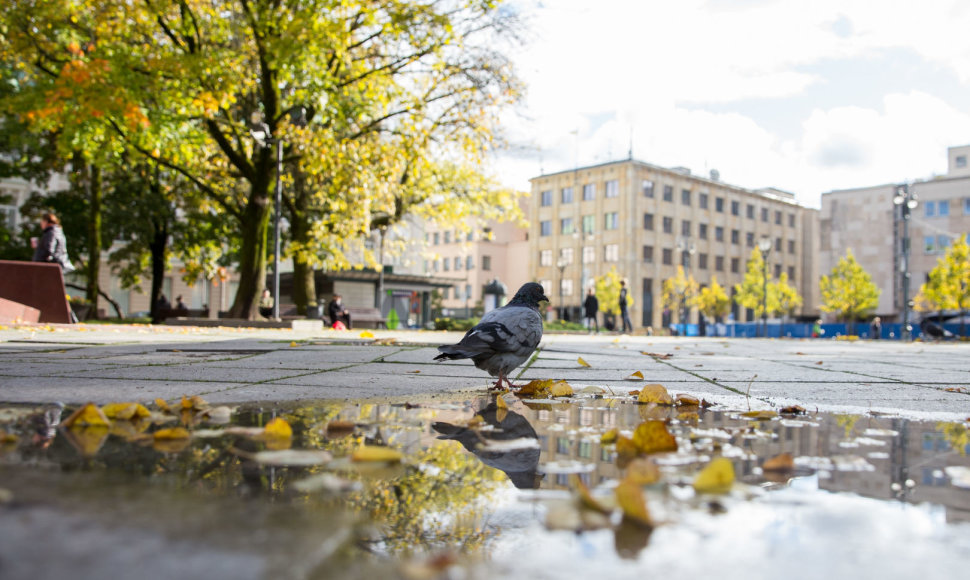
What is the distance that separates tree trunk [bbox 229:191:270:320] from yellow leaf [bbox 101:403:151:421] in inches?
552

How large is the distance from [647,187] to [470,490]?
64287 millimetres

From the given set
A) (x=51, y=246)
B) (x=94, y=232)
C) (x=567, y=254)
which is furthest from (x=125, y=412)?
(x=567, y=254)

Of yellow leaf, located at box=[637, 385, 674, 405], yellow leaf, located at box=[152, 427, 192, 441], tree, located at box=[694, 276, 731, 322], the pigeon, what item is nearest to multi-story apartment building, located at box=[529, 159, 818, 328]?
tree, located at box=[694, 276, 731, 322]

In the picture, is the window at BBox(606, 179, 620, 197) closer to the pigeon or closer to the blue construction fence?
the blue construction fence

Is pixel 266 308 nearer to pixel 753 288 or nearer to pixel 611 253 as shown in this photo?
pixel 611 253

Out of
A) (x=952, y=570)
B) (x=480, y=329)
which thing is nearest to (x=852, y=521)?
(x=952, y=570)

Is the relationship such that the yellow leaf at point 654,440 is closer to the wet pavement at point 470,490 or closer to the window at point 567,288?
the wet pavement at point 470,490

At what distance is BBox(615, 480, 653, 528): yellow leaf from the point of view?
1.08 metres

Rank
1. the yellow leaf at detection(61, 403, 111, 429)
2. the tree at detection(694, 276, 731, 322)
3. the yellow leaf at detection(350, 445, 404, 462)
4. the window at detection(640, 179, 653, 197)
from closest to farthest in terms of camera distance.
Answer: the yellow leaf at detection(350, 445, 404, 462) < the yellow leaf at detection(61, 403, 111, 429) < the tree at detection(694, 276, 731, 322) < the window at detection(640, 179, 653, 197)

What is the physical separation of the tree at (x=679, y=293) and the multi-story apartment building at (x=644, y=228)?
6.59 ft

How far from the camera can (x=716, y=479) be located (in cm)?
130

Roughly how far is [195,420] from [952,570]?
6.18 ft

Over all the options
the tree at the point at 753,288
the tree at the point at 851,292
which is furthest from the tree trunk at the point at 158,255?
the tree at the point at 753,288

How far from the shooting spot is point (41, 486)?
3.66 feet
